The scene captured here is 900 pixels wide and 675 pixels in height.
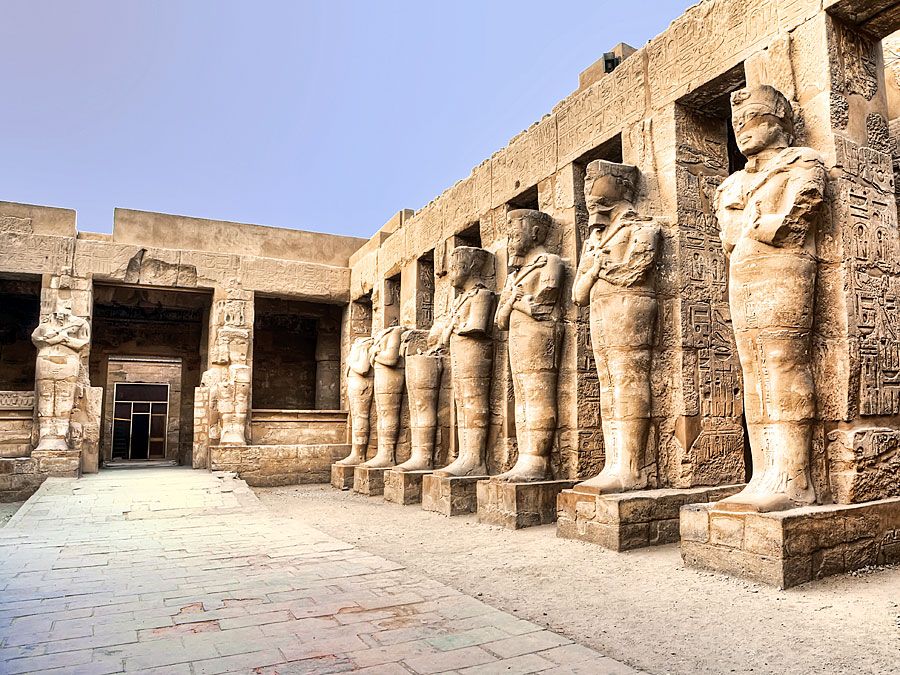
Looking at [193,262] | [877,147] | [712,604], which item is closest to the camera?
[712,604]

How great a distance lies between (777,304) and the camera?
4176 mm

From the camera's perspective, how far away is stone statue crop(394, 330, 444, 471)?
9000 mm

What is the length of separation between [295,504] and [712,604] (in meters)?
6.74

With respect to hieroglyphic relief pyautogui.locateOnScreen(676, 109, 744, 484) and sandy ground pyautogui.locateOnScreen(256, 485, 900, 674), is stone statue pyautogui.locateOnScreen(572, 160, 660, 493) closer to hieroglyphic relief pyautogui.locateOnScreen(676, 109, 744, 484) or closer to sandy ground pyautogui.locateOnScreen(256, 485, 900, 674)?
hieroglyphic relief pyautogui.locateOnScreen(676, 109, 744, 484)

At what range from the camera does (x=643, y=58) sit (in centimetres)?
626

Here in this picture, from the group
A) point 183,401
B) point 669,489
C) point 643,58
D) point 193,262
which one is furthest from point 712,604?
point 183,401

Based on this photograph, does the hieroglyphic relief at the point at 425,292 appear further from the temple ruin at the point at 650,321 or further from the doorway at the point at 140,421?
the doorway at the point at 140,421

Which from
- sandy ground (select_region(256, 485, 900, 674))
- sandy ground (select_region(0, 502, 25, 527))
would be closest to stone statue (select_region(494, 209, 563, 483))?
sandy ground (select_region(256, 485, 900, 674))

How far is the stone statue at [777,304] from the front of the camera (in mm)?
4133

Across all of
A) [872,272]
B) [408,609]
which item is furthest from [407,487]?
[872,272]

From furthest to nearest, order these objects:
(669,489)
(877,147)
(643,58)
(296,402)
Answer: (296,402) → (643,58) → (669,489) → (877,147)

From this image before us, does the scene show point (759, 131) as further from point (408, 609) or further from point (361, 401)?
point (361, 401)

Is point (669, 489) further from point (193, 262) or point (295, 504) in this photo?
point (193, 262)

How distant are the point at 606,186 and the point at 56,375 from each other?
30.8 feet
